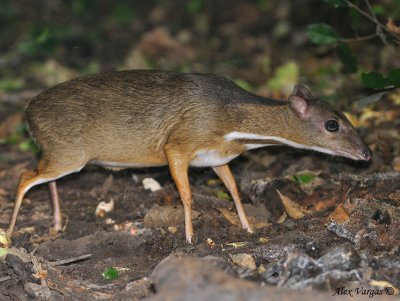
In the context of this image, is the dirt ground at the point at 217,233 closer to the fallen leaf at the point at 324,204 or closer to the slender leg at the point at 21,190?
the fallen leaf at the point at 324,204

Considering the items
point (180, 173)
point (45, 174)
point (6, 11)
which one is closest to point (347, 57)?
point (180, 173)

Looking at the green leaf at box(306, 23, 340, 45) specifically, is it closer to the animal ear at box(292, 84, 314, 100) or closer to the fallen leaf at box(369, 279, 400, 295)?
the animal ear at box(292, 84, 314, 100)

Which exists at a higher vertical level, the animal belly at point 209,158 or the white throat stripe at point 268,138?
the white throat stripe at point 268,138

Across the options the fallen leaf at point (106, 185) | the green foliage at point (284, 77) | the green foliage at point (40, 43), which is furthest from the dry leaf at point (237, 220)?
the green foliage at point (284, 77)

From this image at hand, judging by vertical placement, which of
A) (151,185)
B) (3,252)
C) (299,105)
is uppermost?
(299,105)

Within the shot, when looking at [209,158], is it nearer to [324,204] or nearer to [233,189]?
[233,189]

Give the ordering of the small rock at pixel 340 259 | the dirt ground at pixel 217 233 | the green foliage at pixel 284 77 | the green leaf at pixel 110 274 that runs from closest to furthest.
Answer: the dirt ground at pixel 217 233 → the small rock at pixel 340 259 → the green leaf at pixel 110 274 → the green foliage at pixel 284 77

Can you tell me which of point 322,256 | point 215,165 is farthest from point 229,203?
point 322,256
